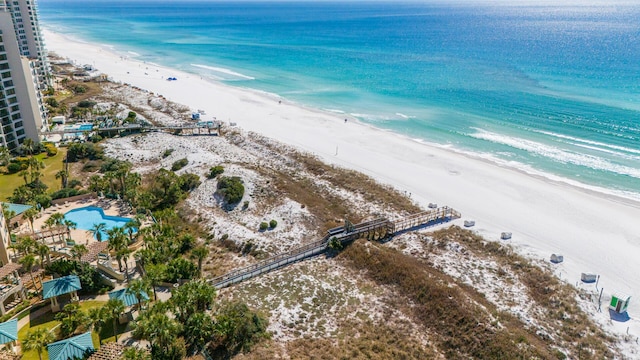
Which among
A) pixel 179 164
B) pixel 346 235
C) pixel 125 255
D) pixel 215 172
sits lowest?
pixel 179 164

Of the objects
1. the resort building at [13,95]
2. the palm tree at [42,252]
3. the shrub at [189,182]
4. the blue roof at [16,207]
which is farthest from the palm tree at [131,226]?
the resort building at [13,95]

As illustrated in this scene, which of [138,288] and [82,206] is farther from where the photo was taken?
[82,206]

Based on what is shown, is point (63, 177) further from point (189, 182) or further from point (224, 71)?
point (224, 71)

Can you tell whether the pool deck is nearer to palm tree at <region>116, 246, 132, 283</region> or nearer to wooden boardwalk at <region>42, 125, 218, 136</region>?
palm tree at <region>116, 246, 132, 283</region>

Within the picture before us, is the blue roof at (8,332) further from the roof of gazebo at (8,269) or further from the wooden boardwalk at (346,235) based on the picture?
the wooden boardwalk at (346,235)

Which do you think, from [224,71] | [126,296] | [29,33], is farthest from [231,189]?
[224,71]

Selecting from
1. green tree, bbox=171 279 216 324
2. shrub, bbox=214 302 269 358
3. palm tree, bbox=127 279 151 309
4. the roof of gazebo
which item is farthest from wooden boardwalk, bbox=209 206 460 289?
the roof of gazebo
